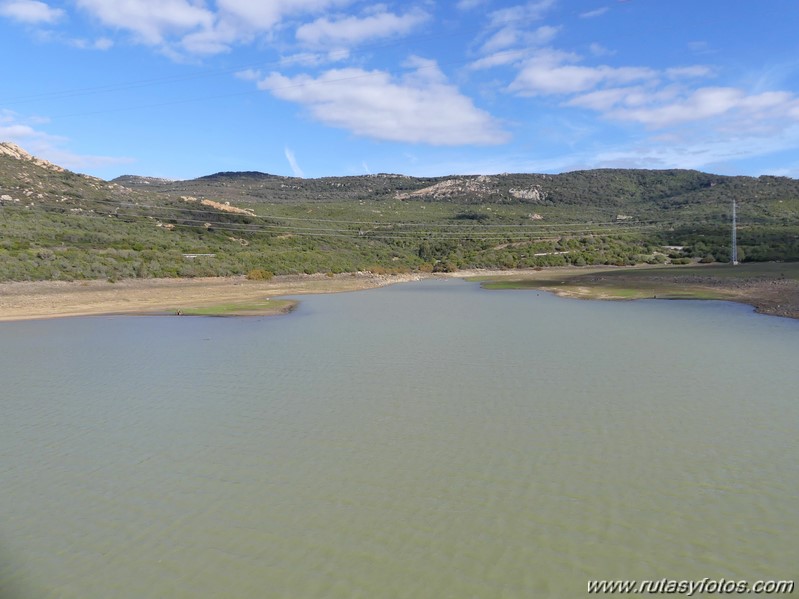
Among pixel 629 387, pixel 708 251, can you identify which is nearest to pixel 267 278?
pixel 629 387

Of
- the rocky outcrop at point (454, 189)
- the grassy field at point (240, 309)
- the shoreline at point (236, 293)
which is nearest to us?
the grassy field at point (240, 309)

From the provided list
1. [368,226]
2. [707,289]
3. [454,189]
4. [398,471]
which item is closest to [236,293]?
[707,289]

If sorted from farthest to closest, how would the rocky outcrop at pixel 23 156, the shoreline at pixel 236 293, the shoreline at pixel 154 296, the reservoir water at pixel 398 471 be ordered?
the rocky outcrop at pixel 23 156 < the shoreline at pixel 154 296 < the shoreline at pixel 236 293 < the reservoir water at pixel 398 471

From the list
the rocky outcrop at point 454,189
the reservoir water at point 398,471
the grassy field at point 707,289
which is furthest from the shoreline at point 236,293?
the rocky outcrop at point 454,189

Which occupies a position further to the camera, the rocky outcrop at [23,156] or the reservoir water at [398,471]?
the rocky outcrop at [23,156]

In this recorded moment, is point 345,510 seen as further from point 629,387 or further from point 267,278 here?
point 267,278

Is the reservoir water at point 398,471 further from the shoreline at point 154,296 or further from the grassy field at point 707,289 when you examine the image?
the shoreline at point 154,296
